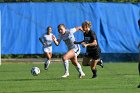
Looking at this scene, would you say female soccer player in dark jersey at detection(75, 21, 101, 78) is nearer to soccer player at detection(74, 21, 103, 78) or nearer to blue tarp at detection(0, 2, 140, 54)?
soccer player at detection(74, 21, 103, 78)

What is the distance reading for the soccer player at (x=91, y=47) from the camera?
1966 cm

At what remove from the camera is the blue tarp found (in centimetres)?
3145

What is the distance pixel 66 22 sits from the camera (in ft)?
105

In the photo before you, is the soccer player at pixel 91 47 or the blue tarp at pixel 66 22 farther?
the blue tarp at pixel 66 22

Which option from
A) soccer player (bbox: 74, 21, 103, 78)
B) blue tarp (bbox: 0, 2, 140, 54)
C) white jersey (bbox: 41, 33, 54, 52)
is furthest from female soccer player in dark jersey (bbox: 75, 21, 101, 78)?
blue tarp (bbox: 0, 2, 140, 54)

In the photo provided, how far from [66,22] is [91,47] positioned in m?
11.9

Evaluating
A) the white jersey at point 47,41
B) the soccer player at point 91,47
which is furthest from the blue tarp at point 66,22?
the soccer player at point 91,47

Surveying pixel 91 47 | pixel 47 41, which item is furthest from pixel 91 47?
pixel 47 41

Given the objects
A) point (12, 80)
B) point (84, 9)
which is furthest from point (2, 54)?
point (12, 80)

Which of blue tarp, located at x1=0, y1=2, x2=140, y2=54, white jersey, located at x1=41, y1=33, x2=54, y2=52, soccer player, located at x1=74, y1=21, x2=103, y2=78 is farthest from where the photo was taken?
blue tarp, located at x1=0, y1=2, x2=140, y2=54

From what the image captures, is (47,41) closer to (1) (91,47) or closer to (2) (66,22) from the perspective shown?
→ (1) (91,47)

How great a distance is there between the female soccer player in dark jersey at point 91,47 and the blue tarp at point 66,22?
1110cm

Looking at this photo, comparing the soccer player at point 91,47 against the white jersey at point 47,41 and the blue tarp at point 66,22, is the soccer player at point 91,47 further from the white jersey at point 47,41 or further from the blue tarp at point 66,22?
the blue tarp at point 66,22

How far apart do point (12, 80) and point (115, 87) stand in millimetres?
4138
